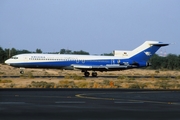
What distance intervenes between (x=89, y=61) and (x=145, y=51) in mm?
8369

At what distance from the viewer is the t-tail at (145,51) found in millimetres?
70625

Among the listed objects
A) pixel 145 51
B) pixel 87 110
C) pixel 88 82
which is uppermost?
pixel 145 51

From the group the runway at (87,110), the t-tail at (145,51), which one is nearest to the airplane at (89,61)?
the t-tail at (145,51)

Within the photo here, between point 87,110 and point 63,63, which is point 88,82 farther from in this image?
point 87,110

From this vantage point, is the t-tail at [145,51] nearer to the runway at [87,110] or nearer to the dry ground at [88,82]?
the dry ground at [88,82]

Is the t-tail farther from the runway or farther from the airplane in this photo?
the runway

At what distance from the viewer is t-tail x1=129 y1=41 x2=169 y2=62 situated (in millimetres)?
70625

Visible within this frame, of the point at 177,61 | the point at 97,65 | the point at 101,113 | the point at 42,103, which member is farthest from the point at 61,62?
the point at 177,61

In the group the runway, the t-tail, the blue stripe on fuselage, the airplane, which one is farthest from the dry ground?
the runway

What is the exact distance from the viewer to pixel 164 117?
18.0m

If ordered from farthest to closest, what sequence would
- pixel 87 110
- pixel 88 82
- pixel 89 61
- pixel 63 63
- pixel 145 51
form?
pixel 145 51, pixel 89 61, pixel 63 63, pixel 88 82, pixel 87 110

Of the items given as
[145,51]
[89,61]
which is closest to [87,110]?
[89,61]

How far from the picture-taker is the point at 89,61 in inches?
2704

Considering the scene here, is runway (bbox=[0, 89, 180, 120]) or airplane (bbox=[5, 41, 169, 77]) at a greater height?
airplane (bbox=[5, 41, 169, 77])
